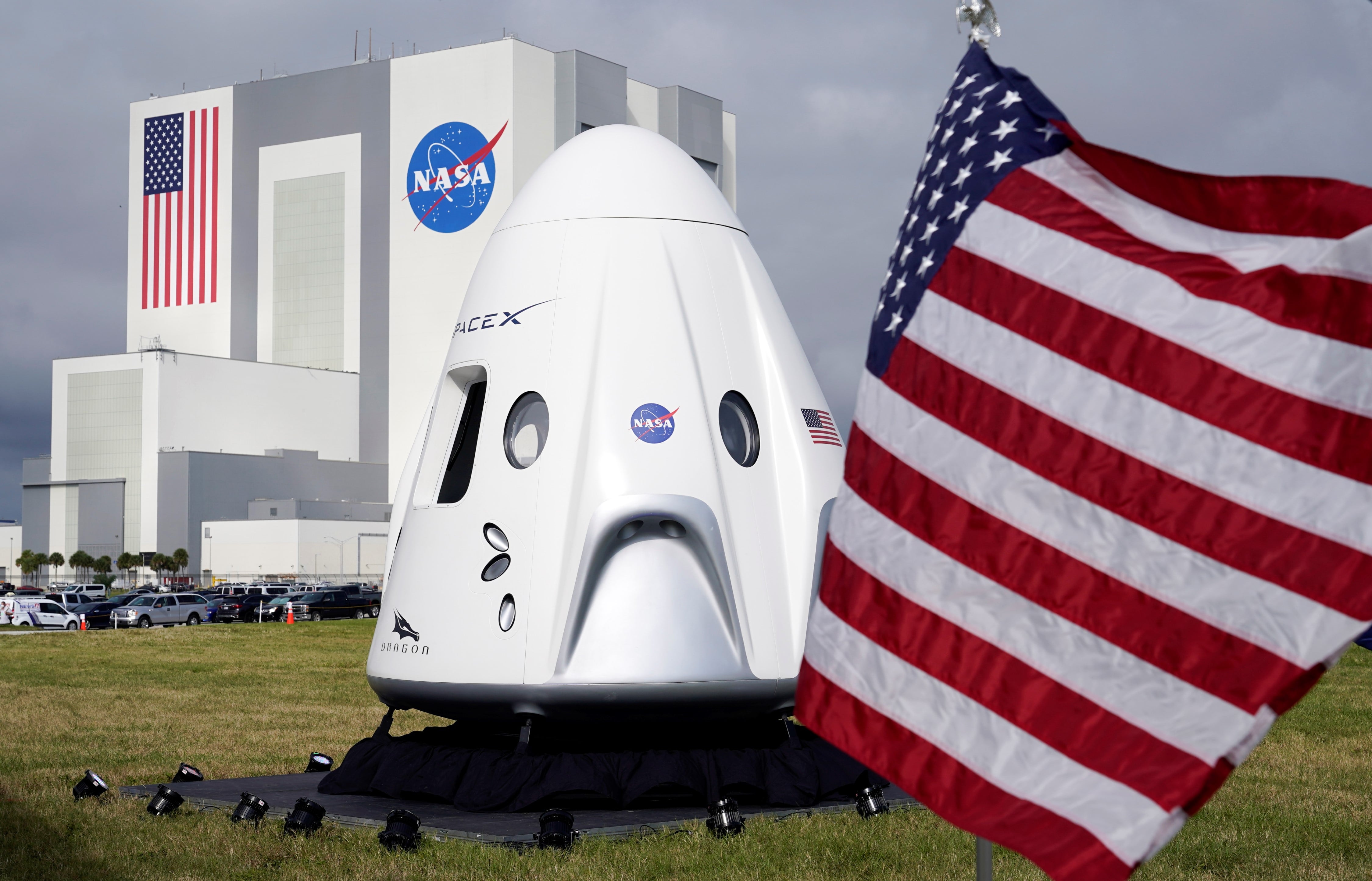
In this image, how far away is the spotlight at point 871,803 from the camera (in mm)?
10133

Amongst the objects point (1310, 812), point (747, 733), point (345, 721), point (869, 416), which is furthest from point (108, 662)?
point (869, 416)

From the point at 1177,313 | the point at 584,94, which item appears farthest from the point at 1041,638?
the point at 584,94

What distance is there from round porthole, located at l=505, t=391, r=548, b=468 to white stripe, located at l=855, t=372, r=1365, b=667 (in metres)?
6.44

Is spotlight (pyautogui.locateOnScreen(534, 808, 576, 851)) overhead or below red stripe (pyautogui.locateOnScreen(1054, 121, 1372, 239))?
below

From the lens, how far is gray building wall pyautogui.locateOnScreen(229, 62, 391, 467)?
271ft

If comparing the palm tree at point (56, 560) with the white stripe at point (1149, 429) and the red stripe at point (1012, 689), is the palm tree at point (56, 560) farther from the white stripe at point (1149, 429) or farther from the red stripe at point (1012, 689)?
the white stripe at point (1149, 429)

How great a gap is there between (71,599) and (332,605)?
11.1m

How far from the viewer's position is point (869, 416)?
15.2 ft

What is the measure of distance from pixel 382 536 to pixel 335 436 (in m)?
6.89

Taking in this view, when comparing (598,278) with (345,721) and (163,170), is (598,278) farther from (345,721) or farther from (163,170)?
(163,170)

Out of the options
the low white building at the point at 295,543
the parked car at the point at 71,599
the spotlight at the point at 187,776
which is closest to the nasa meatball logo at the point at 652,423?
the spotlight at the point at 187,776

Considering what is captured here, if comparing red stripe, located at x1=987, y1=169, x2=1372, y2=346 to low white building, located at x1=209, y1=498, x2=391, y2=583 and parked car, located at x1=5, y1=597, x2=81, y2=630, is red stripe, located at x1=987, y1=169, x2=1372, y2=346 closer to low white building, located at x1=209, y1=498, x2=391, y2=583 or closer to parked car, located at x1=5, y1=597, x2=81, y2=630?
parked car, located at x1=5, y1=597, x2=81, y2=630

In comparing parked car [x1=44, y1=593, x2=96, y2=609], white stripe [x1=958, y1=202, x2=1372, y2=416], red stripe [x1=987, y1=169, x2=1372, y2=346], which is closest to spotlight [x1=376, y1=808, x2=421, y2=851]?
white stripe [x1=958, y1=202, x2=1372, y2=416]

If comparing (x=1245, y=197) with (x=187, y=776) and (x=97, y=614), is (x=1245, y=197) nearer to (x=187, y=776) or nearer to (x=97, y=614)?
(x=187, y=776)
